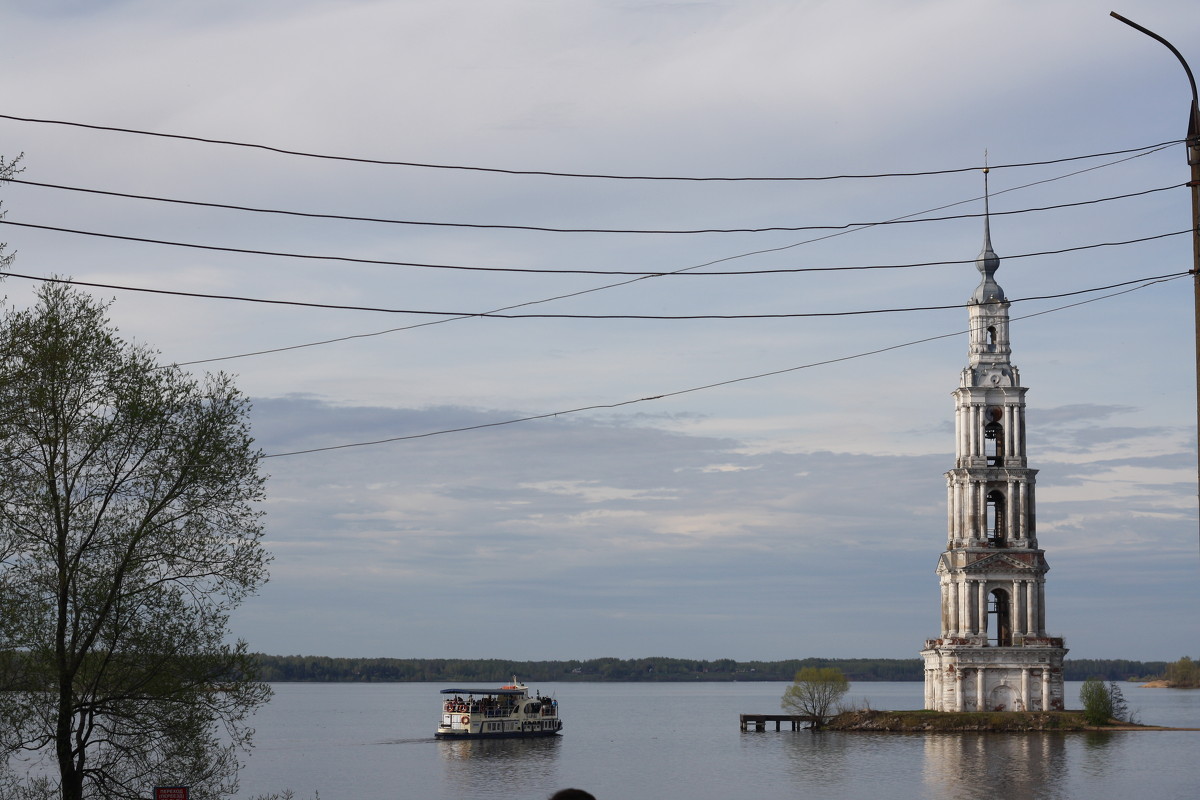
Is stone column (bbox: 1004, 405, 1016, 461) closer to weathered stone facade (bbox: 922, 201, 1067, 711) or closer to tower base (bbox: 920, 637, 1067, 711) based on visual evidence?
weathered stone facade (bbox: 922, 201, 1067, 711)

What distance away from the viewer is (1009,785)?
316 feet

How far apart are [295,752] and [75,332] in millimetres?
117719

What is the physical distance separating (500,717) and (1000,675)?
169 feet

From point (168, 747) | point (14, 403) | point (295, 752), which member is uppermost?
point (14, 403)

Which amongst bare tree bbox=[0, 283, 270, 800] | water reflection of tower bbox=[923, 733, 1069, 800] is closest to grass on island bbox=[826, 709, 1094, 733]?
water reflection of tower bbox=[923, 733, 1069, 800]

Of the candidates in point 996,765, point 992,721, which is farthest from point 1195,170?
point 992,721

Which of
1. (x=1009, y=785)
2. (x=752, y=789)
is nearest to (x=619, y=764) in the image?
(x=752, y=789)

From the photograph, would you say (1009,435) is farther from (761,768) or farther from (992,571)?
(761,768)

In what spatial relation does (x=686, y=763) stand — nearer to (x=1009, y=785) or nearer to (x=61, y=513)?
(x=1009, y=785)

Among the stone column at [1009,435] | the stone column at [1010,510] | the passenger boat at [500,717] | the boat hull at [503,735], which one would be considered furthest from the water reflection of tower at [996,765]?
the passenger boat at [500,717]

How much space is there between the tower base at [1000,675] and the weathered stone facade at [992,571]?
0.09 m

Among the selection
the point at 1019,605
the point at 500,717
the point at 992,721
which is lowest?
the point at 500,717

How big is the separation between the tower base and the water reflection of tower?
10.2 feet

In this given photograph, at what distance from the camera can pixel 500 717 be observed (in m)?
154
